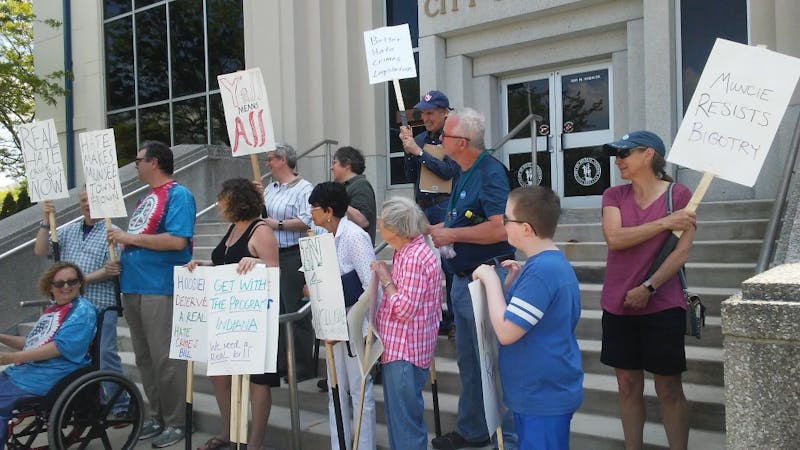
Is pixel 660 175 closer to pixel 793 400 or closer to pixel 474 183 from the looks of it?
pixel 474 183

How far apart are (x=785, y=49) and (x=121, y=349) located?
292 inches

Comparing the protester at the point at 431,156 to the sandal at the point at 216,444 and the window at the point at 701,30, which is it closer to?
the sandal at the point at 216,444

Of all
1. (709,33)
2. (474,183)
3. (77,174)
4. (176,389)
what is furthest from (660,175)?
(77,174)

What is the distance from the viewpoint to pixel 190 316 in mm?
3959

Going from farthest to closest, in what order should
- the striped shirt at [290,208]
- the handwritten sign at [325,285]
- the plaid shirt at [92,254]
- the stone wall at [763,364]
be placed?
the plaid shirt at [92,254] → the striped shirt at [290,208] → the handwritten sign at [325,285] → the stone wall at [763,364]

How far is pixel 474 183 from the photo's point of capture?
3.74m

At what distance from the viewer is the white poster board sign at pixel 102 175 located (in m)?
4.86

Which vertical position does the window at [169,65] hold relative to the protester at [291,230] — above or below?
above

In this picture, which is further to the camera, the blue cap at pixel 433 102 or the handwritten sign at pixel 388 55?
the handwritten sign at pixel 388 55

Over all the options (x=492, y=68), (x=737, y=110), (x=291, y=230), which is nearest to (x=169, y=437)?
(x=291, y=230)

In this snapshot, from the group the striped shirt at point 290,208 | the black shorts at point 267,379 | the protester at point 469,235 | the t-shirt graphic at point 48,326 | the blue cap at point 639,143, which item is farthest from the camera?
the striped shirt at point 290,208

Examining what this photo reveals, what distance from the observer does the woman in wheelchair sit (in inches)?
163

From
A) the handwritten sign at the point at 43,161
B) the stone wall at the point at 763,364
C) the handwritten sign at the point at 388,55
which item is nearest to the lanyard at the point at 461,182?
the handwritten sign at the point at 388,55

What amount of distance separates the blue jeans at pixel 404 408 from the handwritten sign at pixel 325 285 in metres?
0.36
